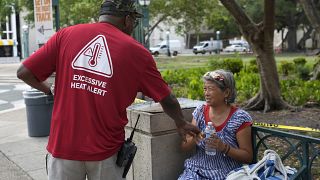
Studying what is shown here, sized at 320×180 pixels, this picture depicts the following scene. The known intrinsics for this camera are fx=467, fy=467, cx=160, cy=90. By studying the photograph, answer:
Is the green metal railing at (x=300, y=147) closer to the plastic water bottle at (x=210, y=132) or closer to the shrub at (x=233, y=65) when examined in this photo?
the plastic water bottle at (x=210, y=132)

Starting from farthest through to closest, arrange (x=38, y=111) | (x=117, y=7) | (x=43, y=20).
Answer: (x=43, y=20) < (x=38, y=111) < (x=117, y=7)

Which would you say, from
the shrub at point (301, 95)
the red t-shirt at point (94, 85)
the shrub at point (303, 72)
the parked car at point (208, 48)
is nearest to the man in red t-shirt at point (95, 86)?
the red t-shirt at point (94, 85)

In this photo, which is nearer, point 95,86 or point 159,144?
point 95,86

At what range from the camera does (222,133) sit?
3436 millimetres

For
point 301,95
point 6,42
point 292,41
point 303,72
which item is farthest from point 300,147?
point 292,41

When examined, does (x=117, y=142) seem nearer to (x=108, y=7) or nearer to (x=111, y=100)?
(x=111, y=100)

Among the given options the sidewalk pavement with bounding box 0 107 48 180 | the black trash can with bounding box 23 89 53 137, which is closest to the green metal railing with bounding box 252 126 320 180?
the sidewalk pavement with bounding box 0 107 48 180

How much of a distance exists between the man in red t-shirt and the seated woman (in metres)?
0.79

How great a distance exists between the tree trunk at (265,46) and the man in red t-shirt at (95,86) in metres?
7.06

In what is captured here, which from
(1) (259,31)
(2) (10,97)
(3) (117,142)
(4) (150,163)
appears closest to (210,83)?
(4) (150,163)

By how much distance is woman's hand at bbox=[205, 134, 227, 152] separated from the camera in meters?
3.28

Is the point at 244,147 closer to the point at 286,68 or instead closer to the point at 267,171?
the point at 267,171

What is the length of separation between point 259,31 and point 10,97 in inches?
400

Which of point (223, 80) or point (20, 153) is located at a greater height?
point (223, 80)
